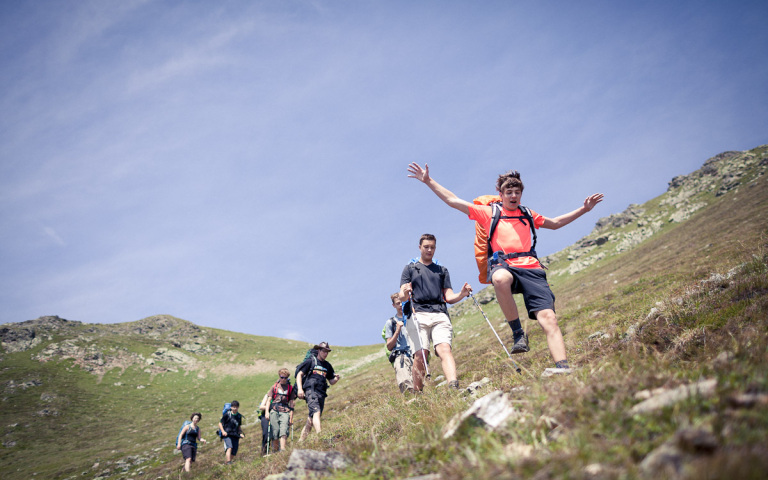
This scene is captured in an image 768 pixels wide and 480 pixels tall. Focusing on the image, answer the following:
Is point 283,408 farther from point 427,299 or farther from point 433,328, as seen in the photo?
point 427,299

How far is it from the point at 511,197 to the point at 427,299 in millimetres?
2577

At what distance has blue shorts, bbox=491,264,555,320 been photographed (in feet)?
15.7

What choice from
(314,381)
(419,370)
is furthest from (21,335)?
(419,370)

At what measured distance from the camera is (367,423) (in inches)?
209

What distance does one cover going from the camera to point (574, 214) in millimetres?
5688

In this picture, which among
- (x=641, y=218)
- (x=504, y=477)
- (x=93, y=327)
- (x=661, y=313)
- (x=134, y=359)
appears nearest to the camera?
(x=504, y=477)

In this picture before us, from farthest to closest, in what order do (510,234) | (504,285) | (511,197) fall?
(511,197), (510,234), (504,285)

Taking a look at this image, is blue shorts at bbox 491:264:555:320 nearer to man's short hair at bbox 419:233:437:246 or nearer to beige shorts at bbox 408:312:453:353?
beige shorts at bbox 408:312:453:353

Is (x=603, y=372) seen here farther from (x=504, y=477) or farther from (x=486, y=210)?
(x=486, y=210)

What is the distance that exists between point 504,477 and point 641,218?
87697 mm

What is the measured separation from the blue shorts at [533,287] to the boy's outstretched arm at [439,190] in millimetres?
1196

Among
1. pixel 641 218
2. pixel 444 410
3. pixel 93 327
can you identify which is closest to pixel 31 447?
pixel 444 410

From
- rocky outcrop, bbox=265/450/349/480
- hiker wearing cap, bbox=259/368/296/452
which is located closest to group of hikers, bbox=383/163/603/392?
rocky outcrop, bbox=265/450/349/480

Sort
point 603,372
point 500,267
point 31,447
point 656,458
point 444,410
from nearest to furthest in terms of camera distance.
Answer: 1. point 656,458
2. point 603,372
3. point 444,410
4. point 500,267
5. point 31,447
